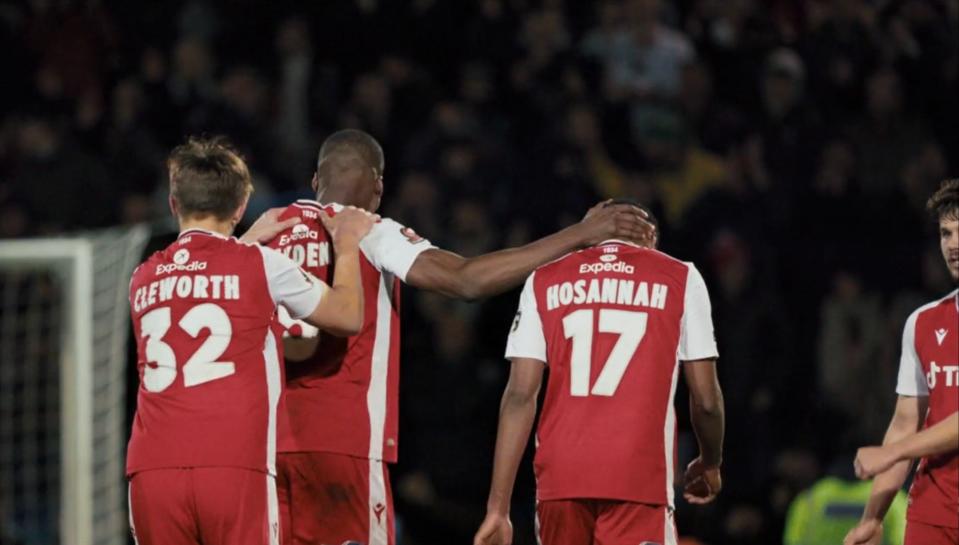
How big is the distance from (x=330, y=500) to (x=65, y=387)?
283 centimetres

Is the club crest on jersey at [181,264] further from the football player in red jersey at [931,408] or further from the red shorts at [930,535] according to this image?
the red shorts at [930,535]

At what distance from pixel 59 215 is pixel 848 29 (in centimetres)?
669

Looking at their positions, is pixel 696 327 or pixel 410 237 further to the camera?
pixel 410 237

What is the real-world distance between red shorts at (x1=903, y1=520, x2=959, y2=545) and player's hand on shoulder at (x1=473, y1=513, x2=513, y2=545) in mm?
1478

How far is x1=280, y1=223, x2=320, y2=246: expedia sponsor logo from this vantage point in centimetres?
696

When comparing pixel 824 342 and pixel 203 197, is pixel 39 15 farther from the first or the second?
pixel 203 197

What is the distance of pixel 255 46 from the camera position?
46.5 ft

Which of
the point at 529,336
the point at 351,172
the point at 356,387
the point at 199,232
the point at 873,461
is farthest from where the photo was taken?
the point at 351,172

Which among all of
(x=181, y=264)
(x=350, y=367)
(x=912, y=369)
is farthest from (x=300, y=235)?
(x=912, y=369)

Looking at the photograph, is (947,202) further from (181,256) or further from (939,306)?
(181,256)

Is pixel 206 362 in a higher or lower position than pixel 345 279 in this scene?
lower

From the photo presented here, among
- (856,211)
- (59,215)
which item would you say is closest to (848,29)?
(856,211)

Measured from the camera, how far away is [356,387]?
6.98 m

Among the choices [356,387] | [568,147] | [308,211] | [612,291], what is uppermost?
[568,147]
